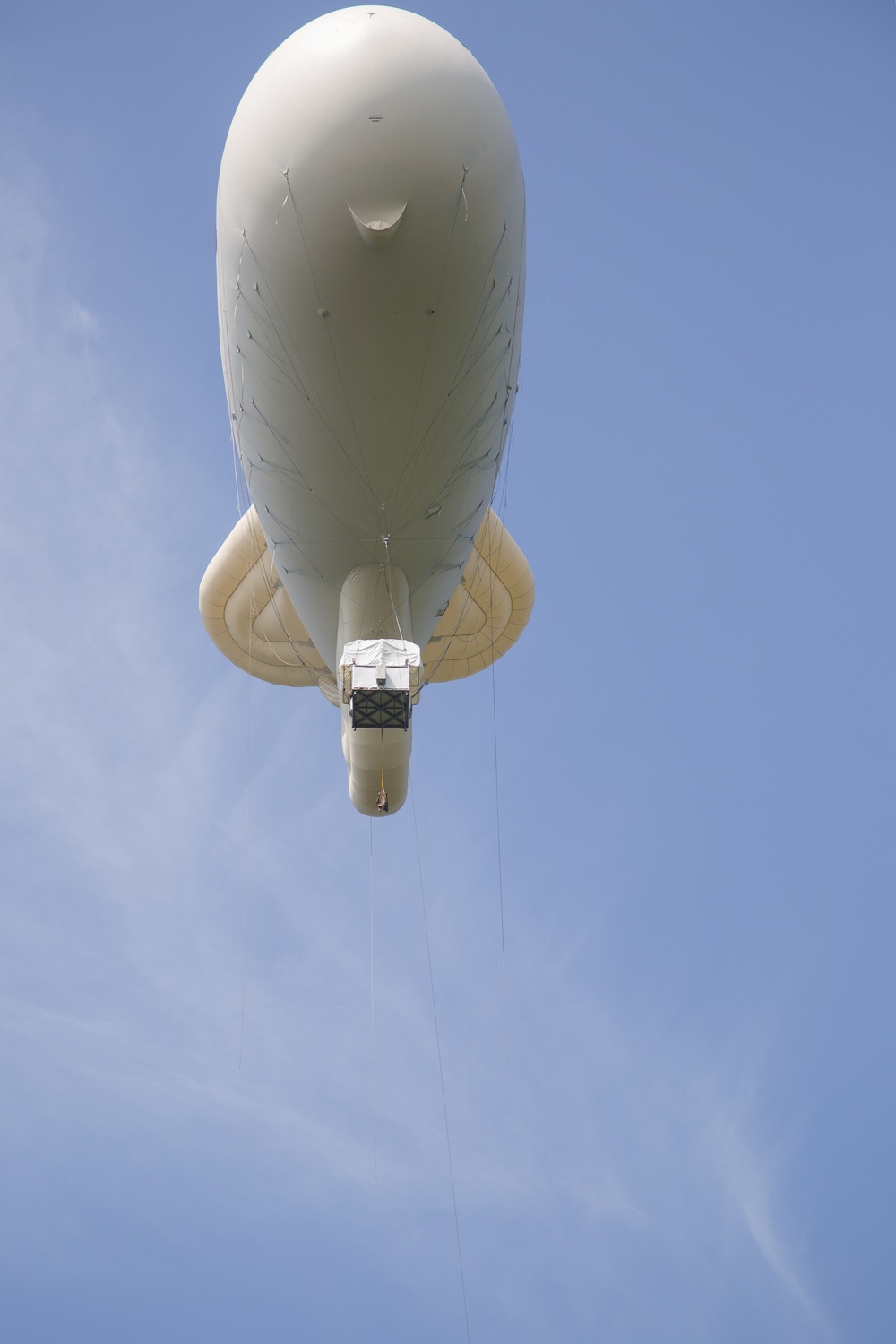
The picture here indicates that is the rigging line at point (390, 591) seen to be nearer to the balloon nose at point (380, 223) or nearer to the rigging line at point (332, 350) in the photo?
the rigging line at point (332, 350)

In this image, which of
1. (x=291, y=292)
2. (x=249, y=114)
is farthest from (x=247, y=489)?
(x=249, y=114)

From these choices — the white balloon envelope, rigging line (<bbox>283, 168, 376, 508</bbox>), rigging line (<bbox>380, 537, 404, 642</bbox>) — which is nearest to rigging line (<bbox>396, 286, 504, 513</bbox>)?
the white balloon envelope

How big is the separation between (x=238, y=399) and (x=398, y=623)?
439cm

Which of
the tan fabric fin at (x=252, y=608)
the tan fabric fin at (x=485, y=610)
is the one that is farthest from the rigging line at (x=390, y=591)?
the tan fabric fin at (x=485, y=610)

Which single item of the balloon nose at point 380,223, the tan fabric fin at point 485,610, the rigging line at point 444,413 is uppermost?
the balloon nose at point 380,223

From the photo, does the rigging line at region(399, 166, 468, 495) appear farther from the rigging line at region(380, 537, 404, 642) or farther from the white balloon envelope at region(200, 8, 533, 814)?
the rigging line at region(380, 537, 404, 642)

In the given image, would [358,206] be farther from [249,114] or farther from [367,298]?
[249,114]

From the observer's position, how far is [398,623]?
21.5 m

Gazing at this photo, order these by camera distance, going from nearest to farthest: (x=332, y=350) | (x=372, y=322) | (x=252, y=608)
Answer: (x=372, y=322), (x=332, y=350), (x=252, y=608)

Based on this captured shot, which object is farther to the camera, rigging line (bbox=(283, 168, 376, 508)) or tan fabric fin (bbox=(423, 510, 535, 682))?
tan fabric fin (bbox=(423, 510, 535, 682))

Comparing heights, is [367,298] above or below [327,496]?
above

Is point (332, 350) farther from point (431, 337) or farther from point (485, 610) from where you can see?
point (485, 610)

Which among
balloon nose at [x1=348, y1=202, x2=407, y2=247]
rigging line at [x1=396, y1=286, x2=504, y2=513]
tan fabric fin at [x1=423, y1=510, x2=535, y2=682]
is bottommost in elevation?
tan fabric fin at [x1=423, y1=510, x2=535, y2=682]

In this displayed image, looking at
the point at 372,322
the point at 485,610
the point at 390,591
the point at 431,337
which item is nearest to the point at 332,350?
the point at 372,322
